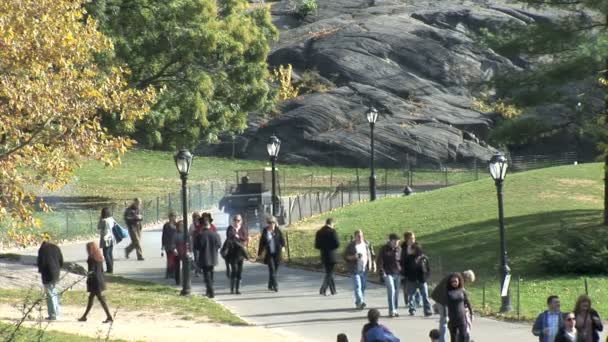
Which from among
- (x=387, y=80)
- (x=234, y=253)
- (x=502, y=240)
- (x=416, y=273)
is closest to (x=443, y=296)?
(x=416, y=273)

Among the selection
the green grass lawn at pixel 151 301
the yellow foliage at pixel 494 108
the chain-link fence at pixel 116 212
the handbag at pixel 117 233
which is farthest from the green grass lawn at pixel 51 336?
the yellow foliage at pixel 494 108

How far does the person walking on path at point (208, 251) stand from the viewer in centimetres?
2469

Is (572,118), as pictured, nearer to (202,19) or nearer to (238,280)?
(238,280)

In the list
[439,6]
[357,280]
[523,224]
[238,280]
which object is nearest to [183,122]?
[523,224]

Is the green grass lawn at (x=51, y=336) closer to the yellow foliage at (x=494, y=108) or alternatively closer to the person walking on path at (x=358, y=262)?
the person walking on path at (x=358, y=262)

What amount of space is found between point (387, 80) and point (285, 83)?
5.62m

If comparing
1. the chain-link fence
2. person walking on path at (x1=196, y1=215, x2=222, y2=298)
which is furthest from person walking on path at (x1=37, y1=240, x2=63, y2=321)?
the chain-link fence

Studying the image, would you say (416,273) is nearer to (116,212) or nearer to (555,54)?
(555,54)

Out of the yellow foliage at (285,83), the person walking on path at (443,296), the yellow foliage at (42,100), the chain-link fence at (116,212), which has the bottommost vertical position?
the person walking on path at (443,296)

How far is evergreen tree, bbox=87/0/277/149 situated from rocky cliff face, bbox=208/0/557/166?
1432 cm

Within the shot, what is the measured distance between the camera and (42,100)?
18078 mm

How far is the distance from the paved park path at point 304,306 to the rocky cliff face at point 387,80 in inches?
1207

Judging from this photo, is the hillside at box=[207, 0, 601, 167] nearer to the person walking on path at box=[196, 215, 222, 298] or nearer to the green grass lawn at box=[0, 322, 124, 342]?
the person walking on path at box=[196, 215, 222, 298]

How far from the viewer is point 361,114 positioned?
63594 mm
